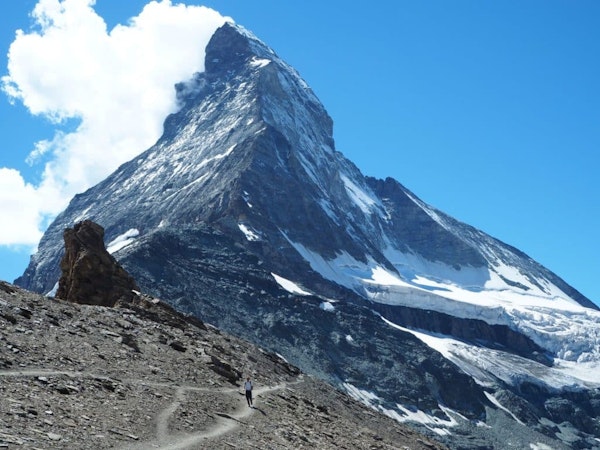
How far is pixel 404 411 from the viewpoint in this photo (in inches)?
5581

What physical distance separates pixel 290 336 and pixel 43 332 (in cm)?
11956

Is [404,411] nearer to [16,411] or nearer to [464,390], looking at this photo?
[464,390]

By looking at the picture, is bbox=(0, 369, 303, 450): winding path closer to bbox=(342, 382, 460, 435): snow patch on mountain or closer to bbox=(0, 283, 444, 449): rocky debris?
bbox=(0, 283, 444, 449): rocky debris

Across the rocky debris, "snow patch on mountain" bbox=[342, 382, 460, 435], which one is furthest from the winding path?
"snow patch on mountain" bbox=[342, 382, 460, 435]

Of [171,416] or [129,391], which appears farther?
[129,391]

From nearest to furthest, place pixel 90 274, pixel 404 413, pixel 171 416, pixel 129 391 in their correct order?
pixel 171 416, pixel 129 391, pixel 90 274, pixel 404 413

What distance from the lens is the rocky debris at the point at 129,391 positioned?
2364 cm

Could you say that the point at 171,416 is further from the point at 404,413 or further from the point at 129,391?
the point at 404,413

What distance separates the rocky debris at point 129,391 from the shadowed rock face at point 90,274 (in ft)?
25.8

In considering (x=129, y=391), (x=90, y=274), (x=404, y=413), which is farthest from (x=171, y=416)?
(x=404, y=413)

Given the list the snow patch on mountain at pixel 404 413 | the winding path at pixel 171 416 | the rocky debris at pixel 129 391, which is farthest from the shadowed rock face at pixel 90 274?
the snow patch on mountain at pixel 404 413

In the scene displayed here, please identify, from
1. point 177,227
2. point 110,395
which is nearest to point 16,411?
point 110,395

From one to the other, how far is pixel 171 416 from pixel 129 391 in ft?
8.50

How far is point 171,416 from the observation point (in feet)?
95.1
